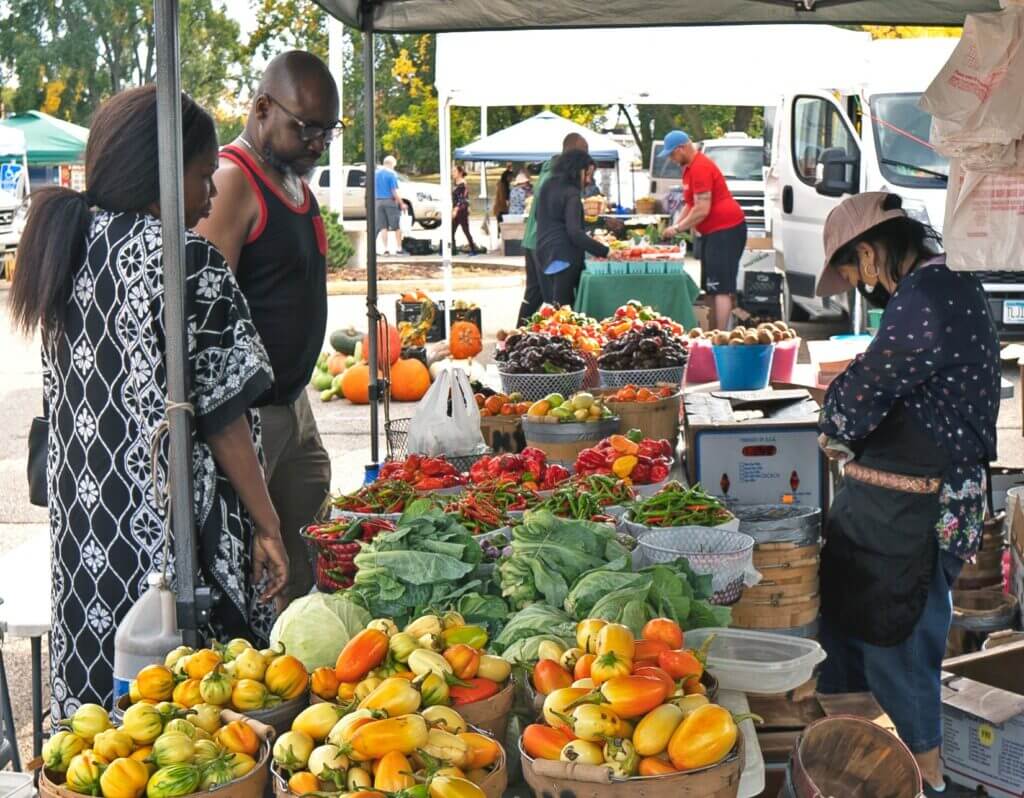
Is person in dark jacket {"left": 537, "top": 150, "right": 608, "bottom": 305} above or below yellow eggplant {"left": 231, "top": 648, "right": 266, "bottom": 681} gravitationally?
above

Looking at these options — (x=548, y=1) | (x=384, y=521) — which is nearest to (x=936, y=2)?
(x=548, y=1)

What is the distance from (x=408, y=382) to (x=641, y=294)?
2.22 meters

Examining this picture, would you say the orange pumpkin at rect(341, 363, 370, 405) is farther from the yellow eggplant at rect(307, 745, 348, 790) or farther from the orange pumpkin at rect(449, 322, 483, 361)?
the yellow eggplant at rect(307, 745, 348, 790)

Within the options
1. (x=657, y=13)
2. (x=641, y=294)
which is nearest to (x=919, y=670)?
(x=657, y=13)

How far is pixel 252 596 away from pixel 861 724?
54.9 inches

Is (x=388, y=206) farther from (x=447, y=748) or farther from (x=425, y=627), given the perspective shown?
(x=447, y=748)

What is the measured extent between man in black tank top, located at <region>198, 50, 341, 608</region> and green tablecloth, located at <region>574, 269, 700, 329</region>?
6.81 metres

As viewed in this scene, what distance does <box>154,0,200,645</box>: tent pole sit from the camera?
2.42m

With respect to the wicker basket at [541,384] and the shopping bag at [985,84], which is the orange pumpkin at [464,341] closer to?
the wicker basket at [541,384]

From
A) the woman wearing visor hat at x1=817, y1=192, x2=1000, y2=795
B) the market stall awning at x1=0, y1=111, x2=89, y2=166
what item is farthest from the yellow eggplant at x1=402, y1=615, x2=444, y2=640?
the market stall awning at x1=0, y1=111, x2=89, y2=166

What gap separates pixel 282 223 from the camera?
3547 mm

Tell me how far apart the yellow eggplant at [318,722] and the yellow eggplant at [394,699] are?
47mm

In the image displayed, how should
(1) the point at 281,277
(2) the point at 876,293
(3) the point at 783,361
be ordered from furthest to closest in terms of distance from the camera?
1. (3) the point at 783,361
2. (2) the point at 876,293
3. (1) the point at 281,277

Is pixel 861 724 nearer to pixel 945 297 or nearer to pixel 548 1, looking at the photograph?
pixel 945 297
